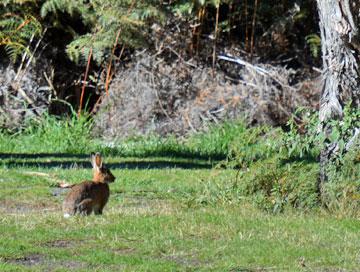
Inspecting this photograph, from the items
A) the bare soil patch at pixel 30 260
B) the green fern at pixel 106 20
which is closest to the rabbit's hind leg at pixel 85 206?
the bare soil patch at pixel 30 260

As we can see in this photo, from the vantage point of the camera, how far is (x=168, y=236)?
9.17 meters

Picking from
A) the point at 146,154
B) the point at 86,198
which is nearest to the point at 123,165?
the point at 146,154

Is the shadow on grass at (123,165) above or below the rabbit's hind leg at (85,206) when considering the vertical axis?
below

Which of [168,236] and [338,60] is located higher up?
[338,60]

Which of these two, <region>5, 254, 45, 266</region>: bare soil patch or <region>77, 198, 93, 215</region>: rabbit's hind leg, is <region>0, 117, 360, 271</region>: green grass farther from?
<region>77, 198, 93, 215</region>: rabbit's hind leg

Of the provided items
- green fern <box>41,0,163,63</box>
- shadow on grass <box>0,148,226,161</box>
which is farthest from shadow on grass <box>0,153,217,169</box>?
green fern <box>41,0,163,63</box>

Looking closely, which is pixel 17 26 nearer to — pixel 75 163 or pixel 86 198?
pixel 75 163

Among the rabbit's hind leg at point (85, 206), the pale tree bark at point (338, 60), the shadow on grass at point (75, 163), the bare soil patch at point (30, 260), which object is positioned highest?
the pale tree bark at point (338, 60)

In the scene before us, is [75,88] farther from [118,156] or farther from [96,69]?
[118,156]

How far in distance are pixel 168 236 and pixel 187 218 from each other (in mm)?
941

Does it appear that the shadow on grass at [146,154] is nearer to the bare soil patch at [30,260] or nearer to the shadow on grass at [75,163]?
the shadow on grass at [75,163]

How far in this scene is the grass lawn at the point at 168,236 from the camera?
8.13 meters

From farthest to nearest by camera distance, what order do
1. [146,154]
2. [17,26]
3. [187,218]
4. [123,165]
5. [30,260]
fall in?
[17,26], [146,154], [123,165], [187,218], [30,260]

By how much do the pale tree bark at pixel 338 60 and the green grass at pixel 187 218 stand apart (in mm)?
539
